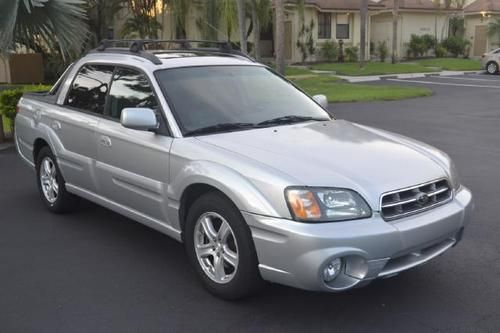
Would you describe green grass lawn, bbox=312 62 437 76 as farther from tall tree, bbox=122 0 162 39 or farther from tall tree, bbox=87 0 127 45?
tall tree, bbox=87 0 127 45

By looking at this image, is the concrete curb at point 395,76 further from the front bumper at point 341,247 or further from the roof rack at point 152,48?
the front bumper at point 341,247

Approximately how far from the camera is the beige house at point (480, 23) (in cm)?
3934

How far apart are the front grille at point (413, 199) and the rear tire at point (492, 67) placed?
28.4m

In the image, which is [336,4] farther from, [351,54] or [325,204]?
[325,204]

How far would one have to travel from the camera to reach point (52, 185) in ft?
20.2

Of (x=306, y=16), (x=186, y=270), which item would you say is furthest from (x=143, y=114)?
(x=306, y=16)

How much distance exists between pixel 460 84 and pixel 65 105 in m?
20.9

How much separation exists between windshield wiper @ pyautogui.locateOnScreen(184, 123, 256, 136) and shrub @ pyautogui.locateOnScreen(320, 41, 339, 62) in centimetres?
3099

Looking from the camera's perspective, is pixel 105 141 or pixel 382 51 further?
pixel 382 51

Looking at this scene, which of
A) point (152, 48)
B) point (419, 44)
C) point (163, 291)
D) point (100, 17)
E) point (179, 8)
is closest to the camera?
point (163, 291)

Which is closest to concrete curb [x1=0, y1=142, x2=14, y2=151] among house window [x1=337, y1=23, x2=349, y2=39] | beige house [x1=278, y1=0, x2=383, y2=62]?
beige house [x1=278, y1=0, x2=383, y2=62]

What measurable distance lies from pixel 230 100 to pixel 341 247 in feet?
6.00

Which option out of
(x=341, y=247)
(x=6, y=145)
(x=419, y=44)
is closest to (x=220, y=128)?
(x=341, y=247)

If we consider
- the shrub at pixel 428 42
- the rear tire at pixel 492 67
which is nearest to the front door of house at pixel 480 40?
the shrub at pixel 428 42
